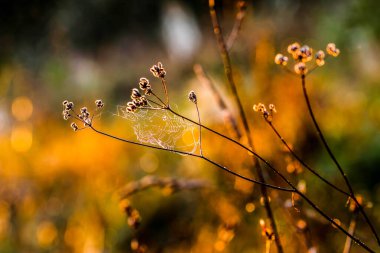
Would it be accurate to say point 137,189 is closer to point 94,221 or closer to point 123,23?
point 94,221

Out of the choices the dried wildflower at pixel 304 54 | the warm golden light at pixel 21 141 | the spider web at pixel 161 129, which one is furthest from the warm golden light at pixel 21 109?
the dried wildflower at pixel 304 54

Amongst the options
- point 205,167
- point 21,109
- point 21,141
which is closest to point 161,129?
point 205,167

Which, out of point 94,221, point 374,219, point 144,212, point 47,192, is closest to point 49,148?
point 47,192

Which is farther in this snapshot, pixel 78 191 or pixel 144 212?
pixel 78 191

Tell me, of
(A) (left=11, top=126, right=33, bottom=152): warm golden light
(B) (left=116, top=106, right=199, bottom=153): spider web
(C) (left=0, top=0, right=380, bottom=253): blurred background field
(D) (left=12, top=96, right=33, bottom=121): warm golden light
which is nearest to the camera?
(B) (left=116, top=106, right=199, bottom=153): spider web

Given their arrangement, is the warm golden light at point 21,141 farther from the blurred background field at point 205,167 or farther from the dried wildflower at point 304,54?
Answer: the dried wildflower at point 304,54

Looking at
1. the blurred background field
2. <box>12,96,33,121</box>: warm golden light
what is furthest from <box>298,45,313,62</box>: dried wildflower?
<box>12,96,33,121</box>: warm golden light

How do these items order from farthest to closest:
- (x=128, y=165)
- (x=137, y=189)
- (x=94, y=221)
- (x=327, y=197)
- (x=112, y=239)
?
(x=128, y=165), (x=112, y=239), (x=94, y=221), (x=327, y=197), (x=137, y=189)

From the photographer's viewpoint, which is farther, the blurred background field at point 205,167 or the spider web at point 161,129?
the blurred background field at point 205,167

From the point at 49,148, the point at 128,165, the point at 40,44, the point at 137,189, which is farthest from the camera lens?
the point at 40,44

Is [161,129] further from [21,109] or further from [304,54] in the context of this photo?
[21,109]

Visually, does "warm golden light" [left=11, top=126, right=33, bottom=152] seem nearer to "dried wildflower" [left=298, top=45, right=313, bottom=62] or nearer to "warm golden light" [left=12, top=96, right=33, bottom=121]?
"warm golden light" [left=12, top=96, right=33, bottom=121]
